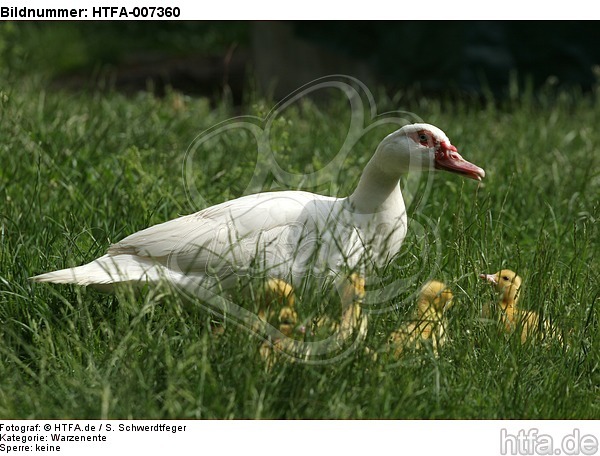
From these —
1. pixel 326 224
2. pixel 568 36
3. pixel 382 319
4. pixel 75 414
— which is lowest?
pixel 75 414

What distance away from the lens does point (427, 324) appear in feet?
12.2

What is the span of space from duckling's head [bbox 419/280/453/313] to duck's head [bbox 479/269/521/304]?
0.61 ft

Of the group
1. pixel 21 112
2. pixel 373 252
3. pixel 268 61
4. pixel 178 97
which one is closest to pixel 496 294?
pixel 373 252

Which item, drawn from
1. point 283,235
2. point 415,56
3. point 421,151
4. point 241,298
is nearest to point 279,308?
point 241,298

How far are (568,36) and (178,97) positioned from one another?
13.7 ft

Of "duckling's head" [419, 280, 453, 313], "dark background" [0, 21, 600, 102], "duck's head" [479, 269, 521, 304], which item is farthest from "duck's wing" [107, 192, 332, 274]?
"dark background" [0, 21, 600, 102]

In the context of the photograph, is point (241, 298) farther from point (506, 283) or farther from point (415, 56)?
point (415, 56)

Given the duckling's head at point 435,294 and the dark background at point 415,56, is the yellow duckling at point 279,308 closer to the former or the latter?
the duckling's head at point 435,294

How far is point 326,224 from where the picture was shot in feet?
13.3

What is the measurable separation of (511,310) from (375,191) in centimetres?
82

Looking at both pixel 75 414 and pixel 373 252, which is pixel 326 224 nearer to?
pixel 373 252

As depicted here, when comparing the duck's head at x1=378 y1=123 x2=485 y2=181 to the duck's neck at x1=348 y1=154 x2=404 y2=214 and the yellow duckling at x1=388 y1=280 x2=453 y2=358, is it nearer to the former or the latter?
the duck's neck at x1=348 y1=154 x2=404 y2=214

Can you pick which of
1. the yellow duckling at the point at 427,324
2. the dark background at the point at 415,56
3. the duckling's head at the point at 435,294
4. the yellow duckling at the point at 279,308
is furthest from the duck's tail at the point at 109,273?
the dark background at the point at 415,56

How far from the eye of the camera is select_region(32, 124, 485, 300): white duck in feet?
12.7
